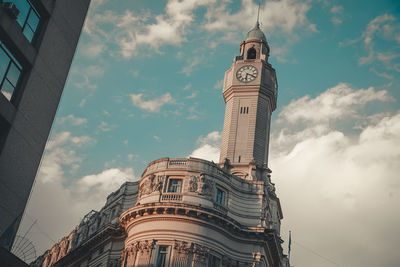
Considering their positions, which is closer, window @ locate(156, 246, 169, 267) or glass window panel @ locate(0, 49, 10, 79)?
glass window panel @ locate(0, 49, 10, 79)

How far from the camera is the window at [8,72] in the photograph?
98.2ft

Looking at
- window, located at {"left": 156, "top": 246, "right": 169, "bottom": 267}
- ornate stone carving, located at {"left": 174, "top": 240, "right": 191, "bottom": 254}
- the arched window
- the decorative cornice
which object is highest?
the arched window

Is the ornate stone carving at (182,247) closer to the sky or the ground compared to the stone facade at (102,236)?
closer to the ground

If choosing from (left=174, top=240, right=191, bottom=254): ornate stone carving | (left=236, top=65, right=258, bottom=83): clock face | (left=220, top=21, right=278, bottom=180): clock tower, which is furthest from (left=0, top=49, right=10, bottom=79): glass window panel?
(left=236, top=65, right=258, bottom=83): clock face

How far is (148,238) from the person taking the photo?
49.1 m

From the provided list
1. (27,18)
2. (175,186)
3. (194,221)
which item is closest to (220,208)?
(194,221)

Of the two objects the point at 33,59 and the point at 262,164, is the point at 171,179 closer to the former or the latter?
the point at 262,164

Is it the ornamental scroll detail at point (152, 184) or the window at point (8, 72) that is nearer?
the window at point (8, 72)

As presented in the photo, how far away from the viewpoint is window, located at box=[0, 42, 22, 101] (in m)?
29.9

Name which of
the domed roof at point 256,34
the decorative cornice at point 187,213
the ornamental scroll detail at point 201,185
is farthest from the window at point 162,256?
the domed roof at point 256,34

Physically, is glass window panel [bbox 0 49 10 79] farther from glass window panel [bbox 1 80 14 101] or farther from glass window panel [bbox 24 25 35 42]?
glass window panel [bbox 24 25 35 42]

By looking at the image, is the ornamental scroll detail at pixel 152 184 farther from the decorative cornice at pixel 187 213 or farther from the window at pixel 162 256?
the window at pixel 162 256

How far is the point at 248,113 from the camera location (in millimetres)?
67938

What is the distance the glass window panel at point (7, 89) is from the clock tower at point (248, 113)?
3455 cm
